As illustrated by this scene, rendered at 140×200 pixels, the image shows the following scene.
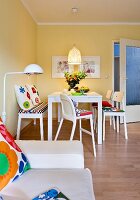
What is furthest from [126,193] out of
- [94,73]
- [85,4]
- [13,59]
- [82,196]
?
[94,73]

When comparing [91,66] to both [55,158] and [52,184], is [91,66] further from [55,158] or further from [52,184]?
[52,184]

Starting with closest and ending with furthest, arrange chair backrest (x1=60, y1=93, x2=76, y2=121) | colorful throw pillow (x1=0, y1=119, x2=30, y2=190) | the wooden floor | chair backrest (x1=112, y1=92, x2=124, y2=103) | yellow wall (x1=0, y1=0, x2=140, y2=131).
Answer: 1. colorful throw pillow (x1=0, y1=119, x2=30, y2=190)
2. the wooden floor
3. chair backrest (x1=60, y1=93, x2=76, y2=121)
4. chair backrest (x1=112, y1=92, x2=124, y2=103)
5. yellow wall (x1=0, y1=0, x2=140, y2=131)

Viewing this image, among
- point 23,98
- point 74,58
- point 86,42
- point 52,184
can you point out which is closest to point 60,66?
point 74,58

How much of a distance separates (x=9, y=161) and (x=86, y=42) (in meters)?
5.03

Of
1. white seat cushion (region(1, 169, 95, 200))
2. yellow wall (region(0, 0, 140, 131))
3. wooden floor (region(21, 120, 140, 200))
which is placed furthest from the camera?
→ yellow wall (region(0, 0, 140, 131))

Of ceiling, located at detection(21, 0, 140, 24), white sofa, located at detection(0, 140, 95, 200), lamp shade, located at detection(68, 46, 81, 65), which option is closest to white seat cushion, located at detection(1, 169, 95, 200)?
white sofa, located at detection(0, 140, 95, 200)

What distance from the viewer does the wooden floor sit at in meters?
2.07

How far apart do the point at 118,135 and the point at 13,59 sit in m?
2.34

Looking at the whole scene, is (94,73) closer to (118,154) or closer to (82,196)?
(118,154)

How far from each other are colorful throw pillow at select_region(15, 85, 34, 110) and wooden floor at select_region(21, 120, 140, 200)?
1.96 ft

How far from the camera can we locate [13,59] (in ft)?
12.6

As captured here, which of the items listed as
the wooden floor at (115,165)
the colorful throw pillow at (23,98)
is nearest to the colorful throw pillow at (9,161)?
the wooden floor at (115,165)

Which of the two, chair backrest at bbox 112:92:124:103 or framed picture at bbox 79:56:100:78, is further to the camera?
framed picture at bbox 79:56:100:78

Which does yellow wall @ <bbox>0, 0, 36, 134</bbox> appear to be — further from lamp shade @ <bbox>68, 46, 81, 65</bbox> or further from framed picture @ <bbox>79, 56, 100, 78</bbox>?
framed picture @ <bbox>79, 56, 100, 78</bbox>
